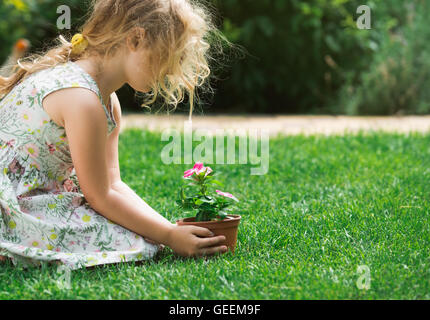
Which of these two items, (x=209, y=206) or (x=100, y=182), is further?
(x=209, y=206)

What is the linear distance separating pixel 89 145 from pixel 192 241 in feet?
1.67

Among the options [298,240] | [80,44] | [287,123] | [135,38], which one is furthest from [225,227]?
[287,123]

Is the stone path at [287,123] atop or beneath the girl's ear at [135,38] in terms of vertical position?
beneath

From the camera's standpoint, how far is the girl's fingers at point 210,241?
2166 mm

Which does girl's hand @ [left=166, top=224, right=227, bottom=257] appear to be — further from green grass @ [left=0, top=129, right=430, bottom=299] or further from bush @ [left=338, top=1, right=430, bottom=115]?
bush @ [left=338, top=1, right=430, bottom=115]

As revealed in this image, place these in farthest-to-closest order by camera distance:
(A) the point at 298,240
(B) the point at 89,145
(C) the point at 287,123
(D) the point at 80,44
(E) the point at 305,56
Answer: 1. (E) the point at 305,56
2. (C) the point at 287,123
3. (A) the point at 298,240
4. (D) the point at 80,44
5. (B) the point at 89,145

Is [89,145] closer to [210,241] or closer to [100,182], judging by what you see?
[100,182]

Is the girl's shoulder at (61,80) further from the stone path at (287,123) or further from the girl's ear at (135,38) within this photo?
the stone path at (287,123)

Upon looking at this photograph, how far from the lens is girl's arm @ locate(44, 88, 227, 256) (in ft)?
6.82

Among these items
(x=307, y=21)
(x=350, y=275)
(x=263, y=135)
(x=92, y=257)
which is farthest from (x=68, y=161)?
(x=307, y=21)

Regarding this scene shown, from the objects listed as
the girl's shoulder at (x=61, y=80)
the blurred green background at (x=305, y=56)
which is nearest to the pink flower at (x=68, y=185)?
the girl's shoulder at (x=61, y=80)

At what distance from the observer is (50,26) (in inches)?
307

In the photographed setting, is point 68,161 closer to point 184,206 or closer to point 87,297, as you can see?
point 184,206

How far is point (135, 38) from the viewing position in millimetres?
2217
